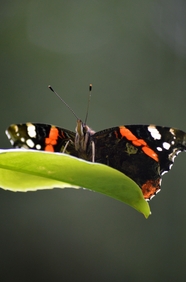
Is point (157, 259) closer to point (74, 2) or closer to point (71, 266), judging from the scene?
point (71, 266)

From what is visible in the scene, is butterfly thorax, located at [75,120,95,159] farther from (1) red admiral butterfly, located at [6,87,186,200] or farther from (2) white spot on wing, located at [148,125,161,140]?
(2) white spot on wing, located at [148,125,161,140]

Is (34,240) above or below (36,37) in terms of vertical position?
below

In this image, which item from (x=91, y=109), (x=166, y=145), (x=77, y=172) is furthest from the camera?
(x=91, y=109)

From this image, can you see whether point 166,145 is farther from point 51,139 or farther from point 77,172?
point 77,172

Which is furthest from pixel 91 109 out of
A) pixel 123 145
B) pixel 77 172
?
pixel 77 172

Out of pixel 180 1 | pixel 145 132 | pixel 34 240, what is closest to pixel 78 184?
pixel 145 132

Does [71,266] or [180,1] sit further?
[180,1]

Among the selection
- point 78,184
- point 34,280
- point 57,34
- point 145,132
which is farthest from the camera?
point 57,34
